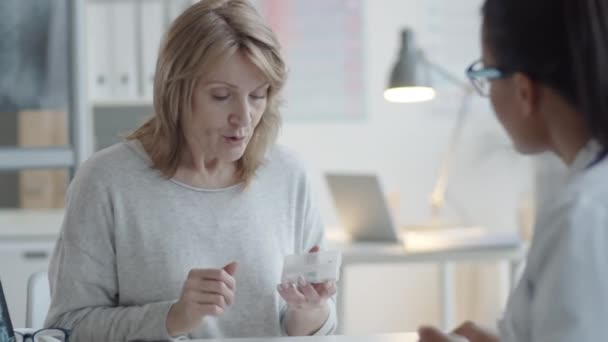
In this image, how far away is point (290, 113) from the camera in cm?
426

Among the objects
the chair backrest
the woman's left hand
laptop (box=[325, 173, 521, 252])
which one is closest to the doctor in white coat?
the woman's left hand

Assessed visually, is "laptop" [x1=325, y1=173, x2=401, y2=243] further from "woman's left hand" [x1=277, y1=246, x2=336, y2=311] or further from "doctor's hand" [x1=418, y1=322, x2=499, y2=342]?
"doctor's hand" [x1=418, y1=322, x2=499, y2=342]

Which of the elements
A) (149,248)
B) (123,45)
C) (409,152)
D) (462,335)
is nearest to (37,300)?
(149,248)

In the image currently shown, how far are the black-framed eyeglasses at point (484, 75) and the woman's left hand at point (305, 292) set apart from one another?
513 mm

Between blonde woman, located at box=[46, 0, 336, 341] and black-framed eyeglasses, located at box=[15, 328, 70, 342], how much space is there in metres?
0.16

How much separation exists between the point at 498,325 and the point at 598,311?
16 centimetres

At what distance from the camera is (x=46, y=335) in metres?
1.27

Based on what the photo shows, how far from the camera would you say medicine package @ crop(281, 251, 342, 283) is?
1.43m

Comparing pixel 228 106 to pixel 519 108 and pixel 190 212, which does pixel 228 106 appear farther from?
pixel 519 108

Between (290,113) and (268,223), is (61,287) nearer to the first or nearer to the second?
(268,223)

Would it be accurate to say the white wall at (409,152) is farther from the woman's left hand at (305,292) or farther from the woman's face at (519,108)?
the woman's face at (519,108)

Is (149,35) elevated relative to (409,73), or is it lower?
elevated

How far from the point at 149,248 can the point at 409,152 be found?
2799 millimetres

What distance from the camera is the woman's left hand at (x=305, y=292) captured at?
1.46 metres
